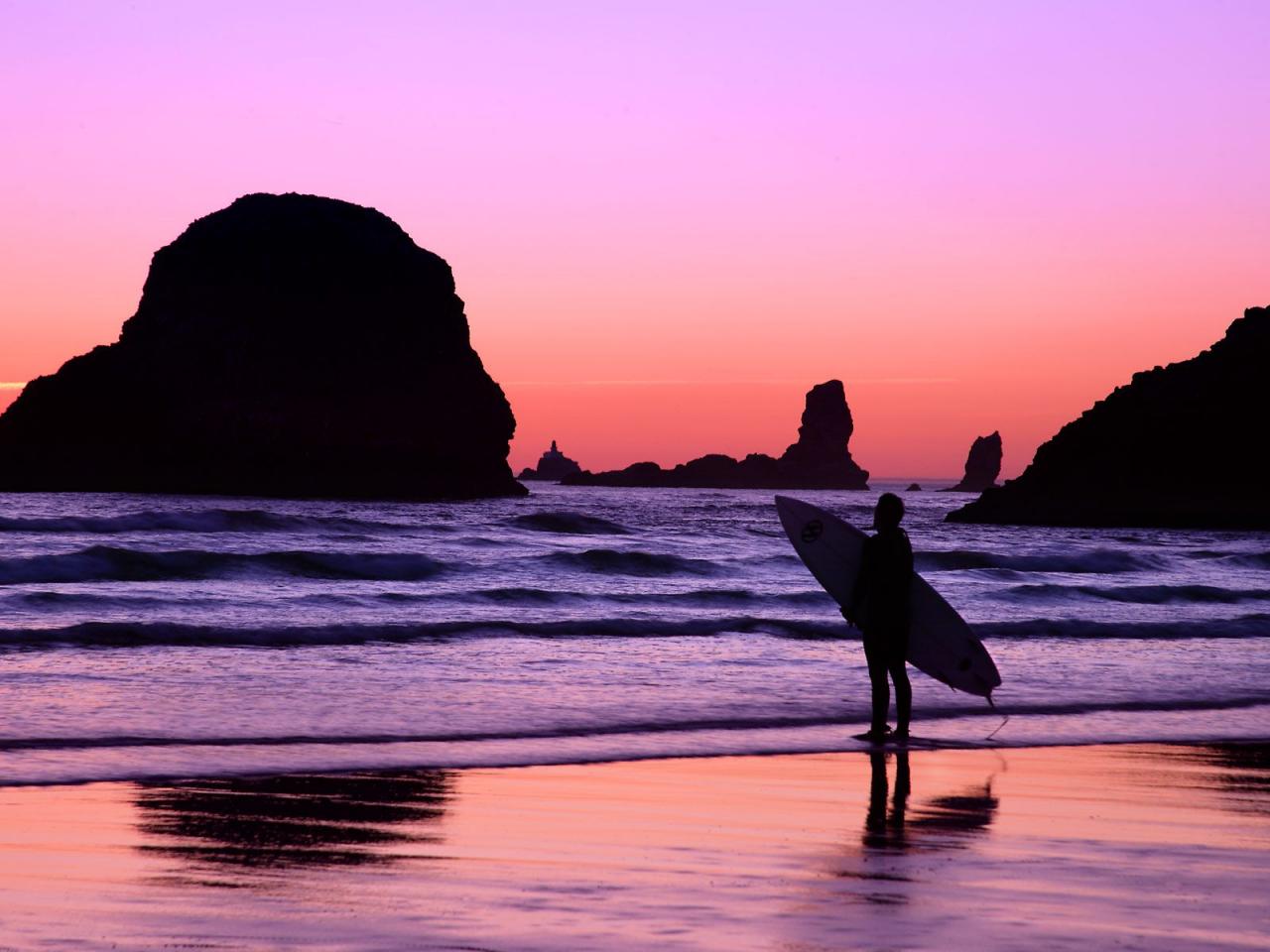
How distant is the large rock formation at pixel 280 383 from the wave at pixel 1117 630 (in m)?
119

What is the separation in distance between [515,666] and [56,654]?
446cm

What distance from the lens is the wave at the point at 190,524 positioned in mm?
43000

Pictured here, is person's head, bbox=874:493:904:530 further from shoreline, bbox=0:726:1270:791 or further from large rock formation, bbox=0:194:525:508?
large rock formation, bbox=0:194:525:508

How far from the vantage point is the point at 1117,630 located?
2145cm

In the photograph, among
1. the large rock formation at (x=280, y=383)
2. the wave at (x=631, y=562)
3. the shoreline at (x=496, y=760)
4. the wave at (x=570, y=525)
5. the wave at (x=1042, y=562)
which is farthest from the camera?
the large rock formation at (x=280, y=383)

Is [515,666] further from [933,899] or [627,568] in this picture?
[627,568]

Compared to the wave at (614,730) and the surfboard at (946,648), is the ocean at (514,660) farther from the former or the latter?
the surfboard at (946,648)

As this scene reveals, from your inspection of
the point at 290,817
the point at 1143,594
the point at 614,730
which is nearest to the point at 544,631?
the point at 614,730

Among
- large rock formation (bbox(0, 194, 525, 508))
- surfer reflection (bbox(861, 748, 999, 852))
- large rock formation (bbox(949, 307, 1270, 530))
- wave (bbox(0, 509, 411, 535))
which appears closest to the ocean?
surfer reflection (bbox(861, 748, 999, 852))

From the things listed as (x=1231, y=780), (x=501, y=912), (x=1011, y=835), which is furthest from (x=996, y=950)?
(x=1231, y=780)

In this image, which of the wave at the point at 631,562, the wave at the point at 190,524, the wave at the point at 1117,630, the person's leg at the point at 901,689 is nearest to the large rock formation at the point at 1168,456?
the wave at the point at 190,524

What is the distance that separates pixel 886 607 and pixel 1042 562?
29121mm

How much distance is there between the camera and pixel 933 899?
5797 millimetres

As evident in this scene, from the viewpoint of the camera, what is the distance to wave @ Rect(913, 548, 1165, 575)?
125 feet
